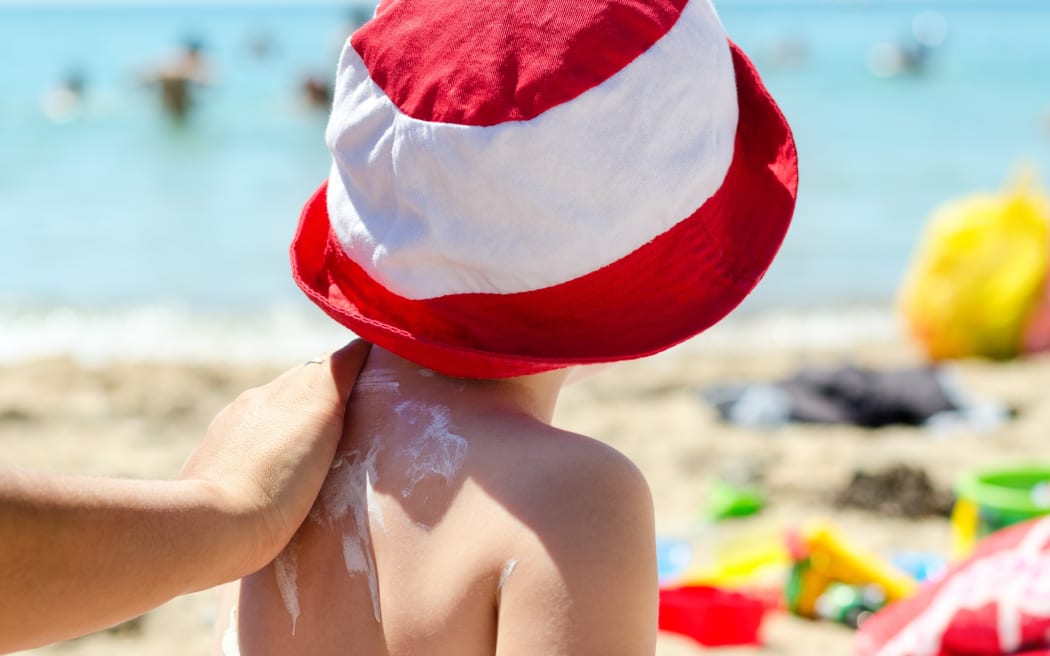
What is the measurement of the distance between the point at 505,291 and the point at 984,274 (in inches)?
226

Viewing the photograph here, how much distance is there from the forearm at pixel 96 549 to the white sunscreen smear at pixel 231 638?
0.29 m

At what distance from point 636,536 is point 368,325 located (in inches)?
14.3

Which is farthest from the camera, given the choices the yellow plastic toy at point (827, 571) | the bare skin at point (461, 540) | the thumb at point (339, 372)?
the yellow plastic toy at point (827, 571)

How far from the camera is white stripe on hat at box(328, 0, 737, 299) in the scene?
1.16 meters

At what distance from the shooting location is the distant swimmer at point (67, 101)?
20203 mm

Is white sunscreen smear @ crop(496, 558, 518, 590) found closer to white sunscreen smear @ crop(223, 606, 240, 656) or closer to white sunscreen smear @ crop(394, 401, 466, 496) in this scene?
white sunscreen smear @ crop(394, 401, 466, 496)

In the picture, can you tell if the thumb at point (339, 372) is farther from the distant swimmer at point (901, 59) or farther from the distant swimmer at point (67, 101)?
the distant swimmer at point (901, 59)

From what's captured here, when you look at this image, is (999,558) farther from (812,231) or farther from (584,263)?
(812,231)

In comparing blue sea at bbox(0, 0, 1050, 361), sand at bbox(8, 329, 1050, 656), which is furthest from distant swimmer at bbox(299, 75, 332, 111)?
sand at bbox(8, 329, 1050, 656)

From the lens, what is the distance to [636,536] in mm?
1115

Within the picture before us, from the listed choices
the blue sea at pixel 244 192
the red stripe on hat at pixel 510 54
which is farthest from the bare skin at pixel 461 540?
the blue sea at pixel 244 192

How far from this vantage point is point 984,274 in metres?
6.36

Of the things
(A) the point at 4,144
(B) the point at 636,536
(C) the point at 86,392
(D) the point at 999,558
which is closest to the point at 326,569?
(B) the point at 636,536

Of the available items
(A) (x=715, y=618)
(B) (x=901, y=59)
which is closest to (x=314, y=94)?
(B) (x=901, y=59)
